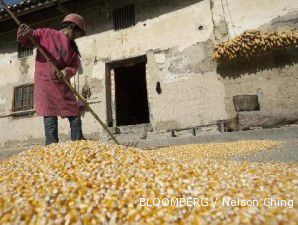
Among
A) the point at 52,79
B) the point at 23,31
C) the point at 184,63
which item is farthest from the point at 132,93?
the point at 23,31

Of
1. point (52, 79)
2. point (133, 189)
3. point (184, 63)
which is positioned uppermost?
point (184, 63)

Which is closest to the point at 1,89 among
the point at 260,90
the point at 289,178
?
the point at 260,90

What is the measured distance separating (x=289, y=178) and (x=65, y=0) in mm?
7685

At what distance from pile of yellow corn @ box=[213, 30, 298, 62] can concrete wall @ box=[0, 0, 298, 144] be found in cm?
37

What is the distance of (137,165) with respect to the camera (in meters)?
2.35

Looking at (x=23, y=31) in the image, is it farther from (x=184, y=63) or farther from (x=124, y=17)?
(x=124, y=17)

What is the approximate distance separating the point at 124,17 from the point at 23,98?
4.11 meters

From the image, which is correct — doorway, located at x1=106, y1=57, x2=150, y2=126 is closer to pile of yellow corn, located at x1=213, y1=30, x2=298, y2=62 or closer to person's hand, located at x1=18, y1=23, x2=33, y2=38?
pile of yellow corn, located at x1=213, y1=30, x2=298, y2=62

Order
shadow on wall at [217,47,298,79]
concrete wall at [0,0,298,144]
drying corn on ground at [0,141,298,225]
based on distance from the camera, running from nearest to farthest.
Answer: drying corn on ground at [0,141,298,225], shadow on wall at [217,47,298,79], concrete wall at [0,0,298,144]

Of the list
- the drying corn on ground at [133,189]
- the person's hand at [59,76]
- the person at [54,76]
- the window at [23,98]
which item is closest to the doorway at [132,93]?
the window at [23,98]

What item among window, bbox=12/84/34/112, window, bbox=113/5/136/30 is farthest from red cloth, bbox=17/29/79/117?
window, bbox=12/84/34/112

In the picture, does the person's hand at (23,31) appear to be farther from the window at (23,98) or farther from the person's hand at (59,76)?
the window at (23,98)

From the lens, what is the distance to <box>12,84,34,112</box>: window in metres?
8.67

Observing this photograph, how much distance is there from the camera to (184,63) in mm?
7086
